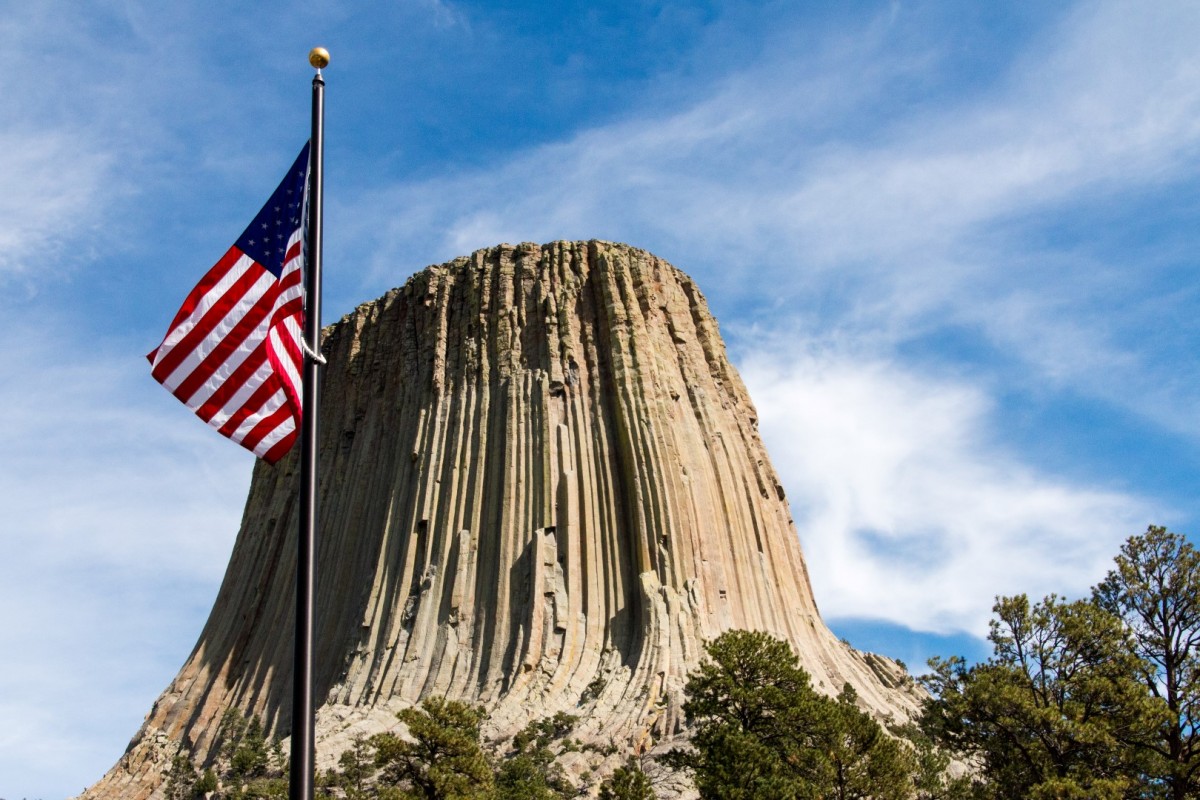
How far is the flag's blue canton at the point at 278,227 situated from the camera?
535 inches

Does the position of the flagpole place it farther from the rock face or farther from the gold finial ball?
the rock face

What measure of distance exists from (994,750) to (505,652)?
2253 centimetres

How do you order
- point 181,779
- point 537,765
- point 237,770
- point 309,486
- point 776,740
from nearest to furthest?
point 309,486 < point 776,740 < point 537,765 < point 237,770 < point 181,779

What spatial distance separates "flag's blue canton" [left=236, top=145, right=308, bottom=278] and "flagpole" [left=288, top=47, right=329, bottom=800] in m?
0.16

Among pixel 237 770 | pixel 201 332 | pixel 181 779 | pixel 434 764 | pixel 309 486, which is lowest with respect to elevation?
pixel 309 486

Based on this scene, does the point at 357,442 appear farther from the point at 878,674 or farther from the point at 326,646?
the point at 878,674

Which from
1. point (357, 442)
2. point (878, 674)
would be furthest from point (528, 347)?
point (878, 674)

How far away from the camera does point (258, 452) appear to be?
1307 centimetres

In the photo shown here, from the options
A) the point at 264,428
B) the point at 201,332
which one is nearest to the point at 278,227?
the point at 201,332

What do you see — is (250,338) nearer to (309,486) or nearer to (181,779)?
(309,486)

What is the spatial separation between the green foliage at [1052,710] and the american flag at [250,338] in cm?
1839

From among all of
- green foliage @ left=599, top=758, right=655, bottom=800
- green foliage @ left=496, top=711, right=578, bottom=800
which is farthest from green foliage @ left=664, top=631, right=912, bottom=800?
green foliage @ left=496, top=711, right=578, bottom=800

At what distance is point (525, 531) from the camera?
162 feet

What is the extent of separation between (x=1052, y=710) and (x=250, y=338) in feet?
64.3
